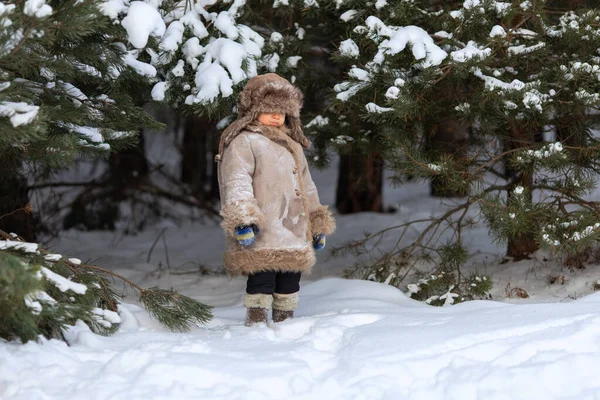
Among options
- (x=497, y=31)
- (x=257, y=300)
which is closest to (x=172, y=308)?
(x=257, y=300)

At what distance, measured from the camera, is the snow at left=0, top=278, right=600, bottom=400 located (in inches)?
129

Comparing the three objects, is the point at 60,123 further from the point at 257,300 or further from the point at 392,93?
the point at 392,93

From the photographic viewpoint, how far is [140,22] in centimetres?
427

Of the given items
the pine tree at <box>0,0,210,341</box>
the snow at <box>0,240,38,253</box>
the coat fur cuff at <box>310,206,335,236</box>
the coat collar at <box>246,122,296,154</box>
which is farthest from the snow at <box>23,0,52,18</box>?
the coat fur cuff at <box>310,206,335,236</box>

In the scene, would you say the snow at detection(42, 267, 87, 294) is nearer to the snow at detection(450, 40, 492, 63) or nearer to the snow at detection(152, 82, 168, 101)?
the snow at detection(152, 82, 168, 101)

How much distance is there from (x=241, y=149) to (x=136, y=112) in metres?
0.77

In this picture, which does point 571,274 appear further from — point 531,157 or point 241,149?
point 241,149

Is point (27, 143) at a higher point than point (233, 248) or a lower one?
higher

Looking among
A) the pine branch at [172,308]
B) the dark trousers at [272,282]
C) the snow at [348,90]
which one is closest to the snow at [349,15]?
the snow at [348,90]

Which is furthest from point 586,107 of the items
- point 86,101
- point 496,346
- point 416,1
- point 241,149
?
point 86,101

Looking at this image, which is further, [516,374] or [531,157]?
[531,157]

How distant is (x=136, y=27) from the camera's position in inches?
167

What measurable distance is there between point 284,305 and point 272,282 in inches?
7.3

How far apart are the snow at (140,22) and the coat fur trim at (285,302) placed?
170 cm
